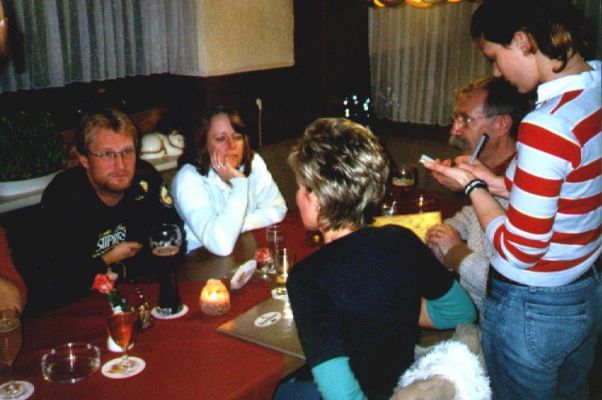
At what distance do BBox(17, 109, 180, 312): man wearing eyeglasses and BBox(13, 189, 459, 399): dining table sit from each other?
28 cm

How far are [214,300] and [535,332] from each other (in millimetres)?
850

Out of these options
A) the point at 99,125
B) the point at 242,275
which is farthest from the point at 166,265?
the point at 99,125

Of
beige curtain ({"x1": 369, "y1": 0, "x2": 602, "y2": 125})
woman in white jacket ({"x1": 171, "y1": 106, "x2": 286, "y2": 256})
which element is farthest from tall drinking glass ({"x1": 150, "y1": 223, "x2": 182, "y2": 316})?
beige curtain ({"x1": 369, "y1": 0, "x2": 602, "y2": 125})

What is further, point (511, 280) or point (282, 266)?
point (282, 266)

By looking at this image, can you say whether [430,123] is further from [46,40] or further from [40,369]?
[40,369]

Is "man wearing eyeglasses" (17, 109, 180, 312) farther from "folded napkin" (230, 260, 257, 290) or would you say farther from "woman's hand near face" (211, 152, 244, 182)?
"folded napkin" (230, 260, 257, 290)

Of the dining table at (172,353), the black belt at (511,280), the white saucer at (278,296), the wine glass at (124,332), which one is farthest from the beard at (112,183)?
the black belt at (511,280)

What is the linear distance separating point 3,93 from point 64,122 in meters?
0.38

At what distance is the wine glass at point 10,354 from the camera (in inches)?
51.6

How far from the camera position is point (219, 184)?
2619mm

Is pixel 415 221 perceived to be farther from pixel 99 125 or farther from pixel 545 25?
pixel 99 125

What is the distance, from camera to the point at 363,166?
1.40 meters

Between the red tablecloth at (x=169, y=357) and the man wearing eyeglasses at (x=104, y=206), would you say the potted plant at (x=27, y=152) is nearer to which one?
the man wearing eyeglasses at (x=104, y=206)

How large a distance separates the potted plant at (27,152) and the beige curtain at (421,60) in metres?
2.72
